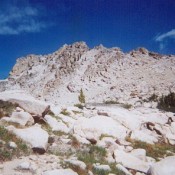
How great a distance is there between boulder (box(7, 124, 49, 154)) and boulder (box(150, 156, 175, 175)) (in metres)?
4.38

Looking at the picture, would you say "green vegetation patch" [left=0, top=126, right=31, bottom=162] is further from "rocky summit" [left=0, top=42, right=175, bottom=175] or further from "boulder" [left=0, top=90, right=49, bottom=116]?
"boulder" [left=0, top=90, right=49, bottom=116]

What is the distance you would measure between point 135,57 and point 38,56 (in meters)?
32.7

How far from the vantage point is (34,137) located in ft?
40.0

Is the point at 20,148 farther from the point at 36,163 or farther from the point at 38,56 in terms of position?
the point at 38,56

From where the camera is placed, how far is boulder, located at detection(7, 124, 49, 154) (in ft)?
37.8

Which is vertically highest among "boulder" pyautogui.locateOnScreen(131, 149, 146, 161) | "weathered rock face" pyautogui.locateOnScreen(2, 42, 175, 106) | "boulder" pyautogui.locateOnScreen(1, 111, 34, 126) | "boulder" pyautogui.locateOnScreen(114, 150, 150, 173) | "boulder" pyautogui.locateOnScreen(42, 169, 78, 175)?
"weathered rock face" pyautogui.locateOnScreen(2, 42, 175, 106)

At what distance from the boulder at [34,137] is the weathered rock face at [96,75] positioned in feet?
130

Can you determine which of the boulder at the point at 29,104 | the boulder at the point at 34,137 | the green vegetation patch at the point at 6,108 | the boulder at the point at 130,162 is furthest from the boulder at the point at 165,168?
the green vegetation patch at the point at 6,108

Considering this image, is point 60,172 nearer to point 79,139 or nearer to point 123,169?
point 123,169

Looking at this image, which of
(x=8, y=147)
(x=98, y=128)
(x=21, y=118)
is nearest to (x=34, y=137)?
(x=8, y=147)

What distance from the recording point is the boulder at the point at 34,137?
11523 millimetres

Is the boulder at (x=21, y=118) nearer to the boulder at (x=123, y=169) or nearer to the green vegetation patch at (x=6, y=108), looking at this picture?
the green vegetation patch at (x=6, y=108)

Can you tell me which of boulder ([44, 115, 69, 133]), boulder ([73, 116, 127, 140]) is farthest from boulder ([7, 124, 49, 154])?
boulder ([73, 116, 127, 140])

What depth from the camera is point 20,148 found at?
1114 centimetres
